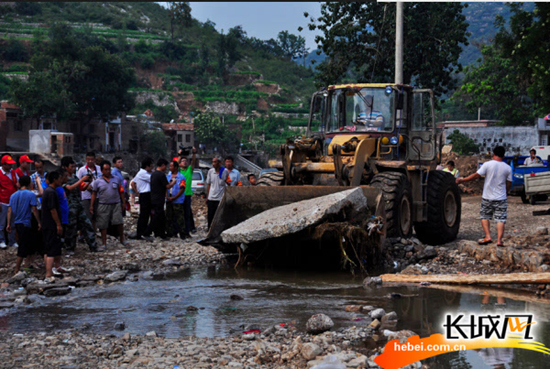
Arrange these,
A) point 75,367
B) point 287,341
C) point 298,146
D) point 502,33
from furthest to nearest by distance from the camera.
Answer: point 502,33, point 298,146, point 287,341, point 75,367

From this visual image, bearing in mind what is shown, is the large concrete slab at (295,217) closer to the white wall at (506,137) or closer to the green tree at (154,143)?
the white wall at (506,137)

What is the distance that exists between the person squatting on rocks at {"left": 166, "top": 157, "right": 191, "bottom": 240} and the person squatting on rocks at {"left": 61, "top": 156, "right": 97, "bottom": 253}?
2286 millimetres

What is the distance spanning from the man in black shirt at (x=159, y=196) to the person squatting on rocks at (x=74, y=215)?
156 centimetres

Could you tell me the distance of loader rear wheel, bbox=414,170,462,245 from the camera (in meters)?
11.6

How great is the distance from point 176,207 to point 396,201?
4792 millimetres

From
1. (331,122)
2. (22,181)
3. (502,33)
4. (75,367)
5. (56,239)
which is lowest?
(75,367)

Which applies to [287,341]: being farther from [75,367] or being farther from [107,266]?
[107,266]

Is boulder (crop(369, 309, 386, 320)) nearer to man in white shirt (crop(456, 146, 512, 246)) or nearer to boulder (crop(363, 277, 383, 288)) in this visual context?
boulder (crop(363, 277, 383, 288))

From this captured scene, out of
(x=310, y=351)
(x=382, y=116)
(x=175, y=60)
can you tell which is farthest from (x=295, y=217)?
(x=175, y=60)

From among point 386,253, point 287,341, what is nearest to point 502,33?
point 386,253

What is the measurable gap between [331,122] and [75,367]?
24.8 ft

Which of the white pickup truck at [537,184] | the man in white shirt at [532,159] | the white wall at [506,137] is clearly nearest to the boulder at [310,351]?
the white pickup truck at [537,184]

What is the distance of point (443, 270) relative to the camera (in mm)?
9203

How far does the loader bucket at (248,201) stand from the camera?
1009 cm
